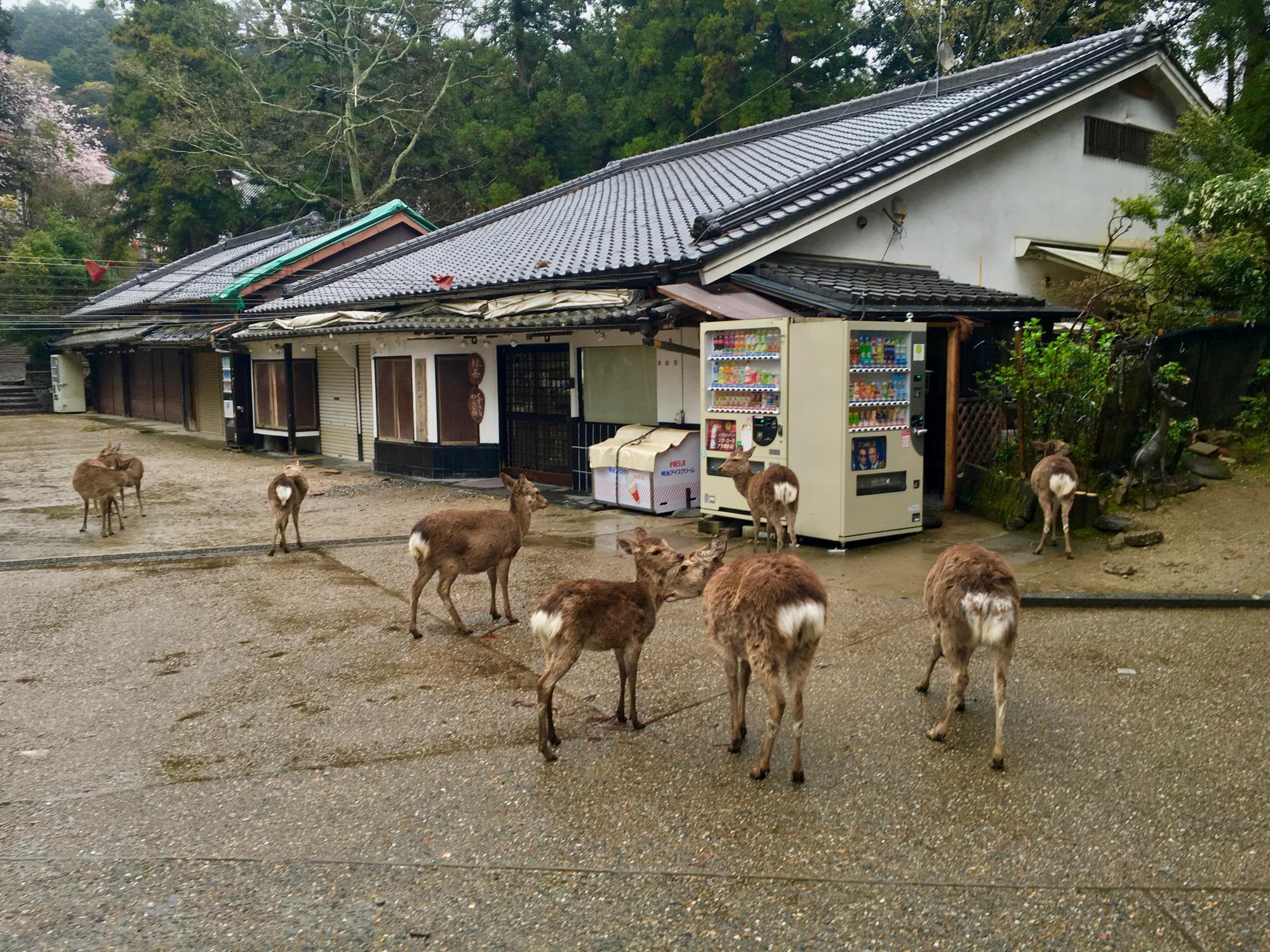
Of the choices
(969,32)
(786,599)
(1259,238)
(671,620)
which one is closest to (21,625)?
(671,620)

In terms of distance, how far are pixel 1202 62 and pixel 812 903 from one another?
16.4 meters

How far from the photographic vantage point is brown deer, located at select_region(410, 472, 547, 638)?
672cm

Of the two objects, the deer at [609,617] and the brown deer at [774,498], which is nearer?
the deer at [609,617]

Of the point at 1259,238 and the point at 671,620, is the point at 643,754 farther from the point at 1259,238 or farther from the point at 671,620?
the point at 1259,238

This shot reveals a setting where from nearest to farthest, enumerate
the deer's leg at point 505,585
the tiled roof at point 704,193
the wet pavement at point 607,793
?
1. the wet pavement at point 607,793
2. the deer's leg at point 505,585
3. the tiled roof at point 704,193

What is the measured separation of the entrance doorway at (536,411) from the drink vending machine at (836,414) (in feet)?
15.3

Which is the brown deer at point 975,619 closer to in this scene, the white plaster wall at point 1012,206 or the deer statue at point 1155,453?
the deer statue at point 1155,453

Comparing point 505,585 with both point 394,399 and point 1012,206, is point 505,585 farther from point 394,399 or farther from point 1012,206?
point 1012,206

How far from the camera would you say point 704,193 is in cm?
1466

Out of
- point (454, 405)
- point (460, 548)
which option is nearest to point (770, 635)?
point (460, 548)

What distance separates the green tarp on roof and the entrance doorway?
9.54 metres

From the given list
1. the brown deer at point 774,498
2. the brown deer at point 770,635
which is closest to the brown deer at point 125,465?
the brown deer at point 774,498

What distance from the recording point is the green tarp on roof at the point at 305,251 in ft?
69.7

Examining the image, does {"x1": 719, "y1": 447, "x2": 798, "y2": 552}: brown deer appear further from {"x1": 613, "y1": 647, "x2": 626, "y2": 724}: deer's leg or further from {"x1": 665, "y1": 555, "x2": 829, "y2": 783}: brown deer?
{"x1": 665, "y1": 555, "x2": 829, "y2": 783}: brown deer
